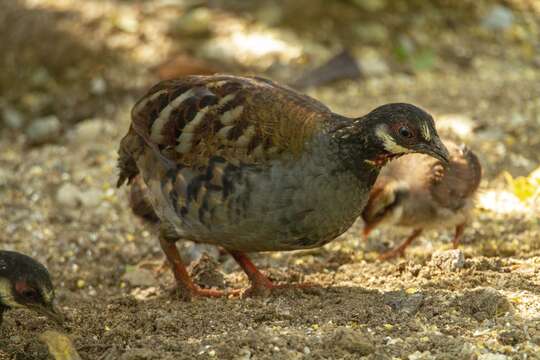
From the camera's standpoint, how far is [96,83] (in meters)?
9.23

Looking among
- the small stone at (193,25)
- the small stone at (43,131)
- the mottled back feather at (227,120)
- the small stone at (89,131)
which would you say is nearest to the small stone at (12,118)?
the small stone at (43,131)

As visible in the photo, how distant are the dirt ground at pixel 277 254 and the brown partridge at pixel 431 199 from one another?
22cm

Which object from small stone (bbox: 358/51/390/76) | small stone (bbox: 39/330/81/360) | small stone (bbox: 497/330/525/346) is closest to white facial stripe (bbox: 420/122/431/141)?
small stone (bbox: 497/330/525/346)

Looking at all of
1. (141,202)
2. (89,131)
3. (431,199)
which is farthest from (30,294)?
(89,131)

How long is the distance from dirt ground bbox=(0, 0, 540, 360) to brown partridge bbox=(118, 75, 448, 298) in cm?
49

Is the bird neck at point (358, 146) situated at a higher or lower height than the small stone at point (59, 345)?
higher

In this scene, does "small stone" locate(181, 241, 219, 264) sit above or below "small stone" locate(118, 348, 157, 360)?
below

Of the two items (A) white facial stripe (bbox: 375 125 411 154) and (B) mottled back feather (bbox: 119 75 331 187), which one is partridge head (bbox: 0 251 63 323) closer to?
(B) mottled back feather (bbox: 119 75 331 187)

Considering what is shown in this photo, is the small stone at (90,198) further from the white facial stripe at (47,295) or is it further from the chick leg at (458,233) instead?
the chick leg at (458,233)

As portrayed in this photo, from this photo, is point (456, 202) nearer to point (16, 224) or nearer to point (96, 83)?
point (16, 224)

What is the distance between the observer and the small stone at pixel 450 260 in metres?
5.59

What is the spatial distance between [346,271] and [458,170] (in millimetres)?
1197

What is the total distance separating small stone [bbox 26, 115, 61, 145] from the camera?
841 centimetres

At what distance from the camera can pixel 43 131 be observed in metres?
8.49
